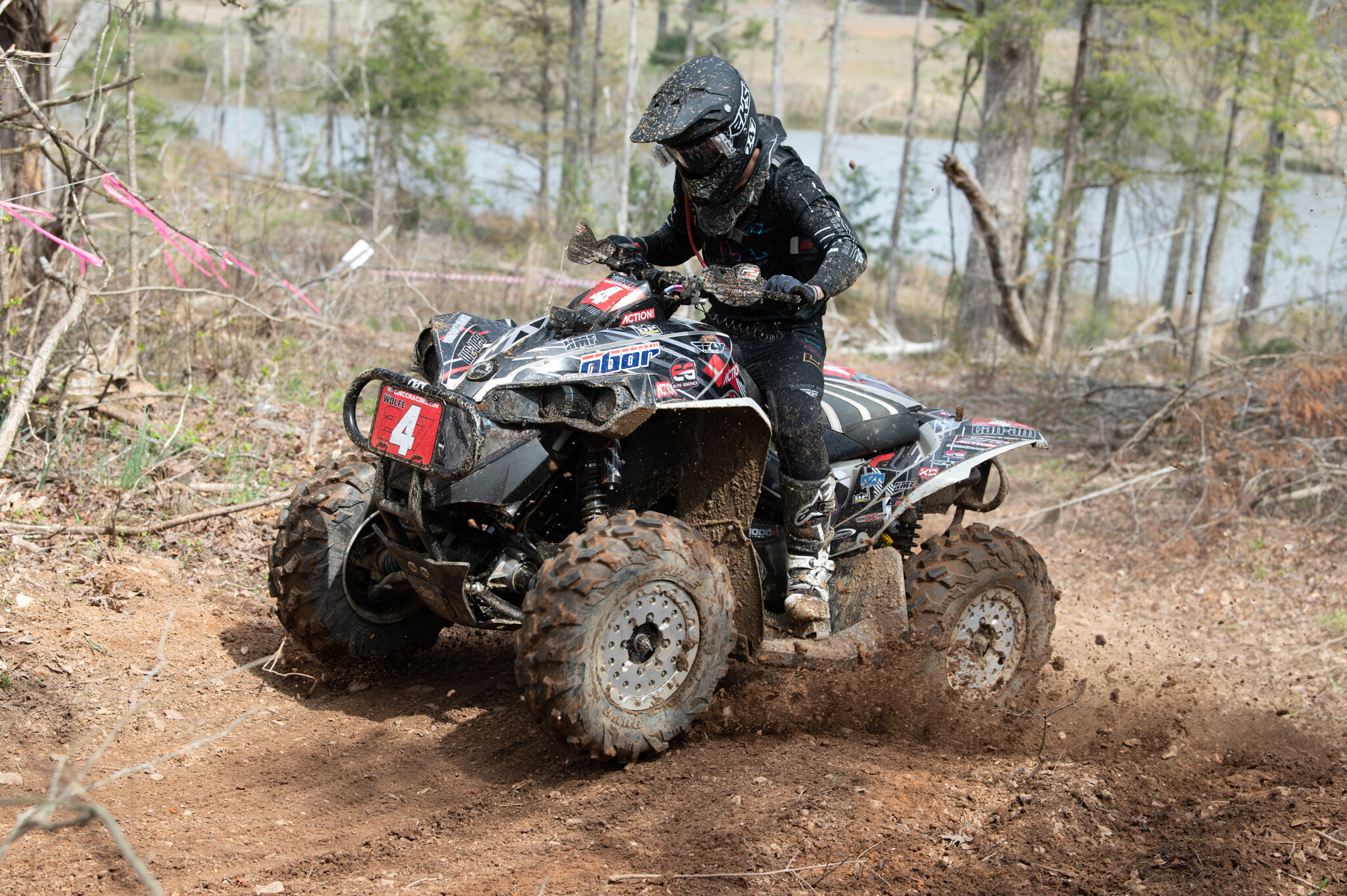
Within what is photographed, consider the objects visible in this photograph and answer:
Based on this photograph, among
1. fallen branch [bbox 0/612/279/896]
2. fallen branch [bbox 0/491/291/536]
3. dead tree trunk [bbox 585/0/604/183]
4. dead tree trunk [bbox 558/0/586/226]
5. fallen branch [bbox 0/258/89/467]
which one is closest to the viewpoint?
fallen branch [bbox 0/612/279/896]

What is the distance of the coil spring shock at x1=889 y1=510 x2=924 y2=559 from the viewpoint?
5402 mm

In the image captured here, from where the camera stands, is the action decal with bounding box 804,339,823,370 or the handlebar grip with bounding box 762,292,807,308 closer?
the handlebar grip with bounding box 762,292,807,308

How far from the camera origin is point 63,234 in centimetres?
656

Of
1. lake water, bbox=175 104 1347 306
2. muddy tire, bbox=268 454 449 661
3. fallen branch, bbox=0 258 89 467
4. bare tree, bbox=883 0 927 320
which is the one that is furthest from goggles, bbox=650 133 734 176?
bare tree, bbox=883 0 927 320

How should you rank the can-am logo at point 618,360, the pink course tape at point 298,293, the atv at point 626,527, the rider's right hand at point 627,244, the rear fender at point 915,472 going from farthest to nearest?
the pink course tape at point 298,293
the rear fender at point 915,472
the rider's right hand at point 627,244
the can-am logo at point 618,360
the atv at point 626,527

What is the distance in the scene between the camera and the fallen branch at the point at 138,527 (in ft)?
16.9

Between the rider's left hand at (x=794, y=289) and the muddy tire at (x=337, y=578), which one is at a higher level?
the rider's left hand at (x=794, y=289)

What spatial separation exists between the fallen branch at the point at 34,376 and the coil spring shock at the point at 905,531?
14.5 feet

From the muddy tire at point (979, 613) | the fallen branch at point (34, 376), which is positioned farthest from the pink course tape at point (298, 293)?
the muddy tire at point (979, 613)

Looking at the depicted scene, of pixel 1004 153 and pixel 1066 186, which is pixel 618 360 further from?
pixel 1004 153

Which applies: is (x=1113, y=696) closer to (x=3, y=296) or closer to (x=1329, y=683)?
(x=1329, y=683)

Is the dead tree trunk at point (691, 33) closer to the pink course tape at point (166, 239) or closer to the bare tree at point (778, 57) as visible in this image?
the bare tree at point (778, 57)

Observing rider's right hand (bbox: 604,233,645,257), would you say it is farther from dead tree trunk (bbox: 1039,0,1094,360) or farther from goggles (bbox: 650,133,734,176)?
dead tree trunk (bbox: 1039,0,1094,360)

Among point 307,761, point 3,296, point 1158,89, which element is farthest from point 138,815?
point 1158,89
